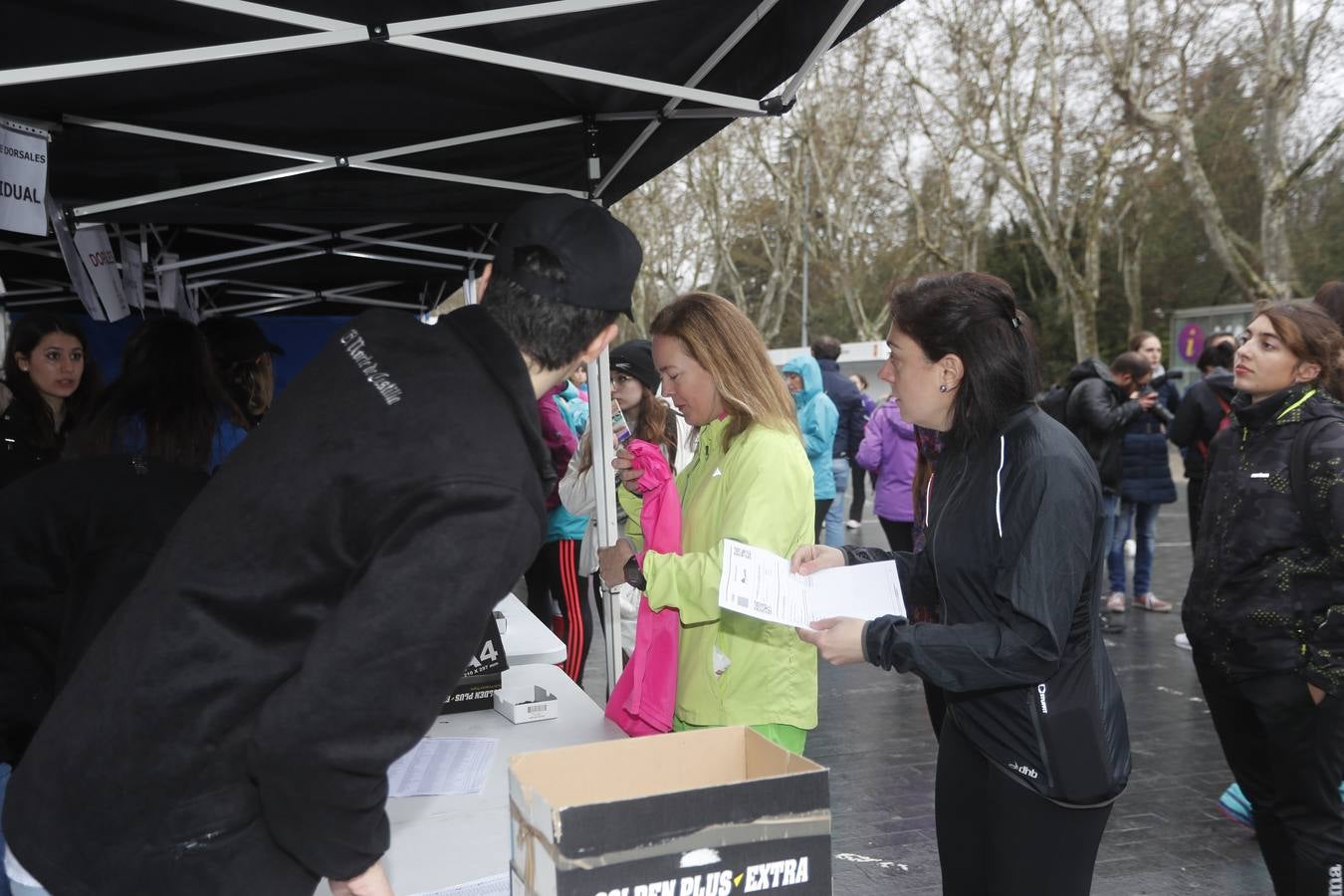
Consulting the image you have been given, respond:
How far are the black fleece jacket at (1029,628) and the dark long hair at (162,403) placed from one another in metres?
1.43

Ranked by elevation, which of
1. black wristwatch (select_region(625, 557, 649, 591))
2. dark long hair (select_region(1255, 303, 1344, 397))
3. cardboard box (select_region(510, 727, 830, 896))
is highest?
dark long hair (select_region(1255, 303, 1344, 397))

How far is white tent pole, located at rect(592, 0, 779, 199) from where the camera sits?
8.71 ft

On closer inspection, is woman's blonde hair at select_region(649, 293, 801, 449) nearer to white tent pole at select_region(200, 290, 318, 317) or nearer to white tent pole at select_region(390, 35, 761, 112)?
white tent pole at select_region(390, 35, 761, 112)

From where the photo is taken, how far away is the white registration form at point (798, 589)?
199cm

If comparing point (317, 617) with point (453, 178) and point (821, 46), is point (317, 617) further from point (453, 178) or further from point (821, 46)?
point (453, 178)

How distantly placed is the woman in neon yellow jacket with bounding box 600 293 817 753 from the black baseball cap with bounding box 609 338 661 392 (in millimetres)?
2207

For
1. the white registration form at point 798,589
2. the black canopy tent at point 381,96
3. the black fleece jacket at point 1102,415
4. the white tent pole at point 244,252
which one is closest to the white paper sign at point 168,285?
the white tent pole at point 244,252

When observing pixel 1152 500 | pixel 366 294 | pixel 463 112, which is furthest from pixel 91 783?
pixel 366 294

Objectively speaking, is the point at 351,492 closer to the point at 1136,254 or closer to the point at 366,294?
the point at 366,294

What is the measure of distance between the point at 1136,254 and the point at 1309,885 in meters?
28.3

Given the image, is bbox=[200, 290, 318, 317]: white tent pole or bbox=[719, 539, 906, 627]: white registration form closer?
bbox=[719, 539, 906, 627]: white registration form

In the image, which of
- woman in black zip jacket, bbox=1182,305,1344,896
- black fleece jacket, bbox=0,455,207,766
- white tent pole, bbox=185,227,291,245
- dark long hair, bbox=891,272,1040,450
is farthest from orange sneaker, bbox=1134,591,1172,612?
black fleece jacket, bbox=0,455,207,766

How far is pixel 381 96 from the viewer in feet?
10.3

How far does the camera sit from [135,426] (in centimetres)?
206
